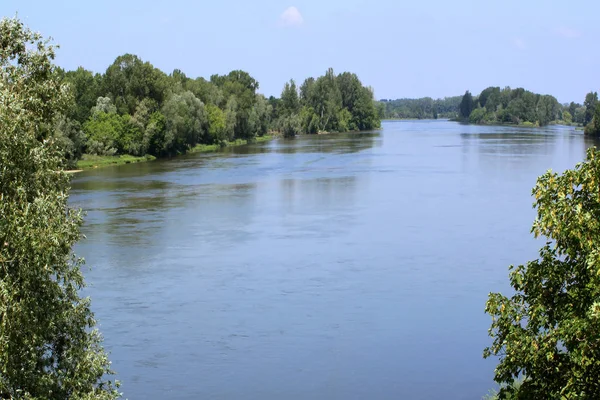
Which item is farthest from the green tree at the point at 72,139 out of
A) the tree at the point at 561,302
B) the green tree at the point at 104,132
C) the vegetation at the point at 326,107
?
the vegetation at the point at 326,107

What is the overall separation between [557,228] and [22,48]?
737cm

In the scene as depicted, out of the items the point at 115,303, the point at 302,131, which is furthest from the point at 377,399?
the point at 302,131

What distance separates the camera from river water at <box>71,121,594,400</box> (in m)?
16.7

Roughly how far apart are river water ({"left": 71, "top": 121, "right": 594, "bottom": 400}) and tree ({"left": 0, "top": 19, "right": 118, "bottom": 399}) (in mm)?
5624

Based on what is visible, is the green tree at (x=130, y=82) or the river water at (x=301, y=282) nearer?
the river water at (x=301, y=282)

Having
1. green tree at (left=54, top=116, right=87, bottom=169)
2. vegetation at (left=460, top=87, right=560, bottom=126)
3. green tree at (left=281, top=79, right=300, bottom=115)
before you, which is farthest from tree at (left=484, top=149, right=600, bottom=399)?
vegetation at (left=460, top=87, right=560, bottom=126)

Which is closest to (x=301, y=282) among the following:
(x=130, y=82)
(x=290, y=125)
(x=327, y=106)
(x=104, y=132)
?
(x=104, y=132)

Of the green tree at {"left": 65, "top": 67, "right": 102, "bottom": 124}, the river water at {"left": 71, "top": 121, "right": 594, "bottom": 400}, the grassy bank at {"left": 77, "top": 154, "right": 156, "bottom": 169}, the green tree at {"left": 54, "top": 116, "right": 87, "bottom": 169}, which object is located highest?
the green tree at {"left": 65, "top": 67, "right": 102, "bottom": 124}

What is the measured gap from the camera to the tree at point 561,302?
805 cm

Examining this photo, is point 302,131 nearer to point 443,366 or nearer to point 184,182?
point 184,182

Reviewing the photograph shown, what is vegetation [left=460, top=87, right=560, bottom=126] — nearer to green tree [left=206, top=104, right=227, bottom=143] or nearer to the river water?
green tree [left=206, top=104, right=227, bottom=143]

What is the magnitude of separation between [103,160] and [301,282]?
133ft

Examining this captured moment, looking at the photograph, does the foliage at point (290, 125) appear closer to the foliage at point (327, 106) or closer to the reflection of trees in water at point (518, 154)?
the foliage at point (327, 106)

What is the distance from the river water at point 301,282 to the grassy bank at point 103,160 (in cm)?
1128
